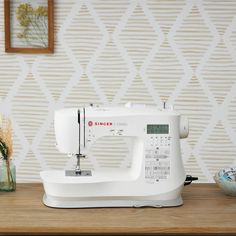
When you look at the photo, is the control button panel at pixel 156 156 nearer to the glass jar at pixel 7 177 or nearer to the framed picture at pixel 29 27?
the glass jar at pixel 7 177

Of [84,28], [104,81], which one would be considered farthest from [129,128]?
[84,28]

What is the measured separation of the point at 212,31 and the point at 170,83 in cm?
30

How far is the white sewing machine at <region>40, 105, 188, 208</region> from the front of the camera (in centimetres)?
169

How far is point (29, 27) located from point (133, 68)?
1.65ft

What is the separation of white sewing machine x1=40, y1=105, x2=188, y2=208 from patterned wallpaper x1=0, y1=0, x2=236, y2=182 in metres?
0.45

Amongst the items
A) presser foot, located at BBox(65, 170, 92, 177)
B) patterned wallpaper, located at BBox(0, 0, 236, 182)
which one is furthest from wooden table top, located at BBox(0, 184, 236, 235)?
patterned wallpaper, located at BBox(0, 0, 236, 182)

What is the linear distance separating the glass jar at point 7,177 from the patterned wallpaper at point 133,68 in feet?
1.07

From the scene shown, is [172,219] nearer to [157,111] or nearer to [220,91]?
[157,111]

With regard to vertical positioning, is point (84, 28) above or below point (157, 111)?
above

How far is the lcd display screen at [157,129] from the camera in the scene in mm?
1723

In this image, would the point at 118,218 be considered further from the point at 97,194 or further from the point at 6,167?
the point at 6,167

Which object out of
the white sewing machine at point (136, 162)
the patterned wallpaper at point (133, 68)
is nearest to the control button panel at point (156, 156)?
the white sewing machine at point (136, 162)

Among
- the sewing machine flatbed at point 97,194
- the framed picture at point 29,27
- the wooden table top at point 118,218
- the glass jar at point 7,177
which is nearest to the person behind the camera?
the wooden table top at point 118,218

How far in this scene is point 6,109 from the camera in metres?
2.20
